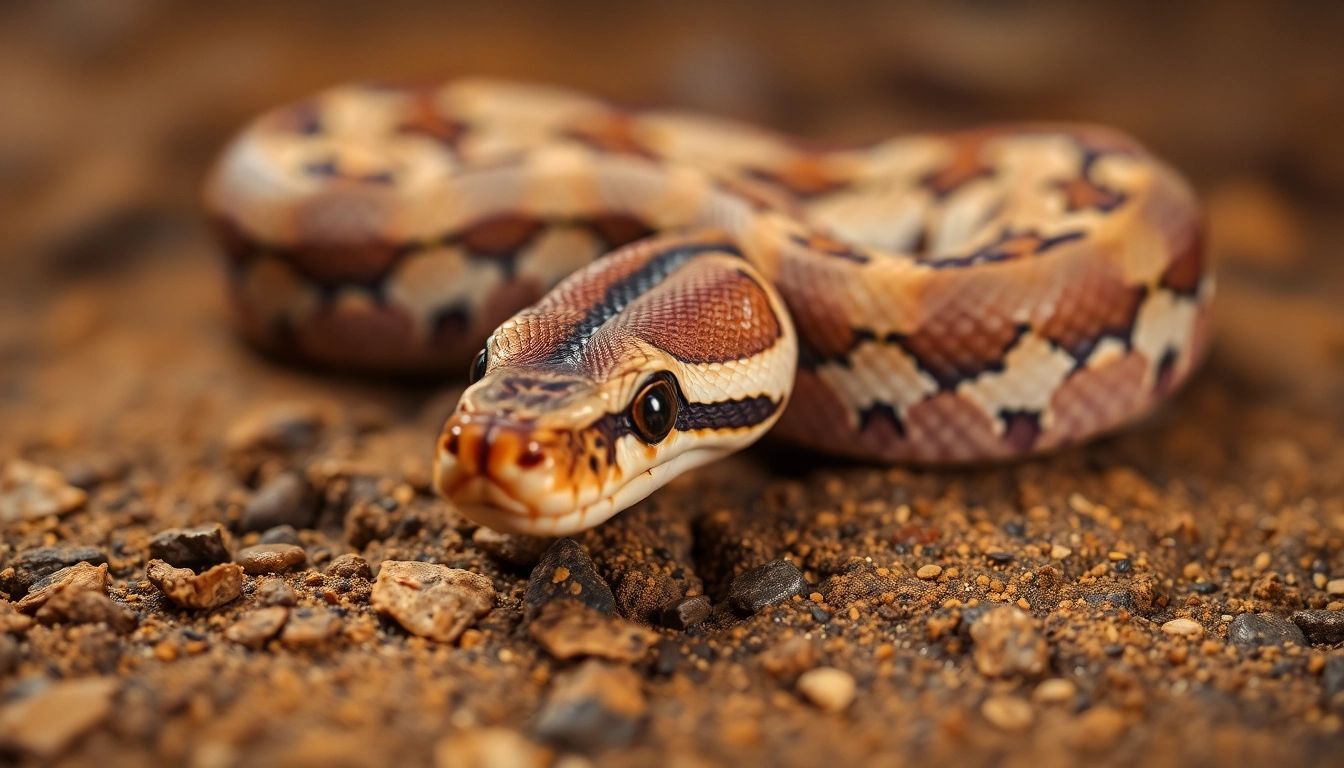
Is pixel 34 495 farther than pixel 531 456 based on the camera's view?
Yes

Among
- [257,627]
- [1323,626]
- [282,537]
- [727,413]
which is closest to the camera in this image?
[257,627]

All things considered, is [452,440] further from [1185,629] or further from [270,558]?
[1185,629]

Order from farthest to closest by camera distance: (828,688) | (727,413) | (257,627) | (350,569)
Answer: (727,413)
(350,569)
(257,627)
(828,688)

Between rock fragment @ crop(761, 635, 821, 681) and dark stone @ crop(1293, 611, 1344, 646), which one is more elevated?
rock fragment @ crop(761, 635, 821, 681)

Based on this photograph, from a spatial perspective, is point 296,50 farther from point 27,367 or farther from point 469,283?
point 469,283

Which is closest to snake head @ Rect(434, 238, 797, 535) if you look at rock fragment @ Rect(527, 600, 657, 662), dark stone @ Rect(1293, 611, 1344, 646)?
rock fragment @ Rect(527, 600, 657, 662)

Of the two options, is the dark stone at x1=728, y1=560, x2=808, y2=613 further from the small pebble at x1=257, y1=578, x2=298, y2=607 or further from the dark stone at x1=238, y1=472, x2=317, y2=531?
the dark stone at x1=238, y1=472, x2=317, y2=531

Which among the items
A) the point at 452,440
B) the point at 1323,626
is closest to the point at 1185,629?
the point at 1323,626
